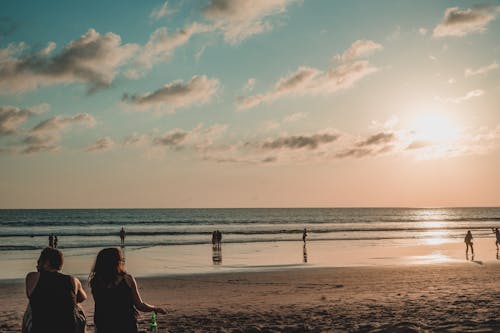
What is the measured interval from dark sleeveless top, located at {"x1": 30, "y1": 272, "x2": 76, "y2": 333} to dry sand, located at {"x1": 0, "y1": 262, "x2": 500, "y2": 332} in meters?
6.39

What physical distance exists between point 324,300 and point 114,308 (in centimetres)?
1078

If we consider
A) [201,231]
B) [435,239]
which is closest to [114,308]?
[435,239]

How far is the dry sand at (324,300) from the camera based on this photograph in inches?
441

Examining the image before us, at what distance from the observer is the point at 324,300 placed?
49.4ft

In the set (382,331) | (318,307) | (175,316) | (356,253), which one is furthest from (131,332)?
(356,253)

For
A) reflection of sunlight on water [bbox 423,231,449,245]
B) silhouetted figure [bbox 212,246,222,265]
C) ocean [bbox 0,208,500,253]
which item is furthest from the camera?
ocean [bbox 0,208,500,253]

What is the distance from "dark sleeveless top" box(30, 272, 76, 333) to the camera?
4973 mm

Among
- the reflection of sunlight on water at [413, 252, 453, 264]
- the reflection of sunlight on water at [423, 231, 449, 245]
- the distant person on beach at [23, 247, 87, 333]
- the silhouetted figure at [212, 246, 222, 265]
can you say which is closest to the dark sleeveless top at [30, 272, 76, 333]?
the distant person on beach at [23, 247, 87, 333]

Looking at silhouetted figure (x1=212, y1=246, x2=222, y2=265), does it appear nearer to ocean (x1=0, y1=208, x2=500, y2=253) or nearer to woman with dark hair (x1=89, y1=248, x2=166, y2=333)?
ocean (x1=0, y1=208, x2=500, y2=253)

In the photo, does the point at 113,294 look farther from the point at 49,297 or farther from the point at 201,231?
the point at 201,231

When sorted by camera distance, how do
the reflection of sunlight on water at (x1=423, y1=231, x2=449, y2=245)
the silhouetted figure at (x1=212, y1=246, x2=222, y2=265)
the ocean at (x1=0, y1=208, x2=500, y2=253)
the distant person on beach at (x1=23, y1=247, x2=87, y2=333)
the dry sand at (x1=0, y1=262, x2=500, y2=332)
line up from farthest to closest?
the ocean at (x1=0, y1=208, x2=500, y2=253) → the reflection of sunlight on water at (x1=423, y1=231, x2=449, y2=245) → the silhouetted figure at (x1=212, y1=246, x2=222, y2=265) → the dry sand at (x1=0, y1=262, x2=500, y2=332) → the distant person on beach at (x1=23, y1=247, x2=87, y2=333)

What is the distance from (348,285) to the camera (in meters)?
18.4

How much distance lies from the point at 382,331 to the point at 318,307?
3.65 meters

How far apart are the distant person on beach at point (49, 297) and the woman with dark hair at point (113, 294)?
0.27 meters
